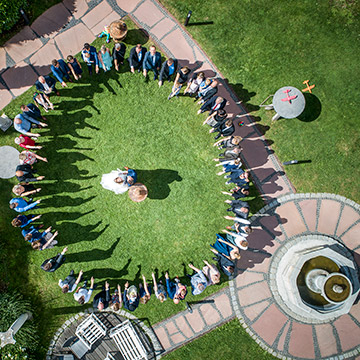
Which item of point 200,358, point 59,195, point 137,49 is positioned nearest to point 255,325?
point 200,358

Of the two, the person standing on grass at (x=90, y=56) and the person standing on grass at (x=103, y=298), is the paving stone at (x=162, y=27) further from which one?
the person standing on grass at (x=103, y=298)

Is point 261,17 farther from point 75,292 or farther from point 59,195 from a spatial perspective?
point 75,292

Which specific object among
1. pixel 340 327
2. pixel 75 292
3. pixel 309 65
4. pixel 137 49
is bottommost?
pixel 340 327

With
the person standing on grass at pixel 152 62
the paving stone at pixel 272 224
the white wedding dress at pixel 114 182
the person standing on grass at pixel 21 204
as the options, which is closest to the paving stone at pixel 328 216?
the paving stone at pixel 272 224

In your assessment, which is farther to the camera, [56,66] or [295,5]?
[295,5]

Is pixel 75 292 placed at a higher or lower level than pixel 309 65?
lower
